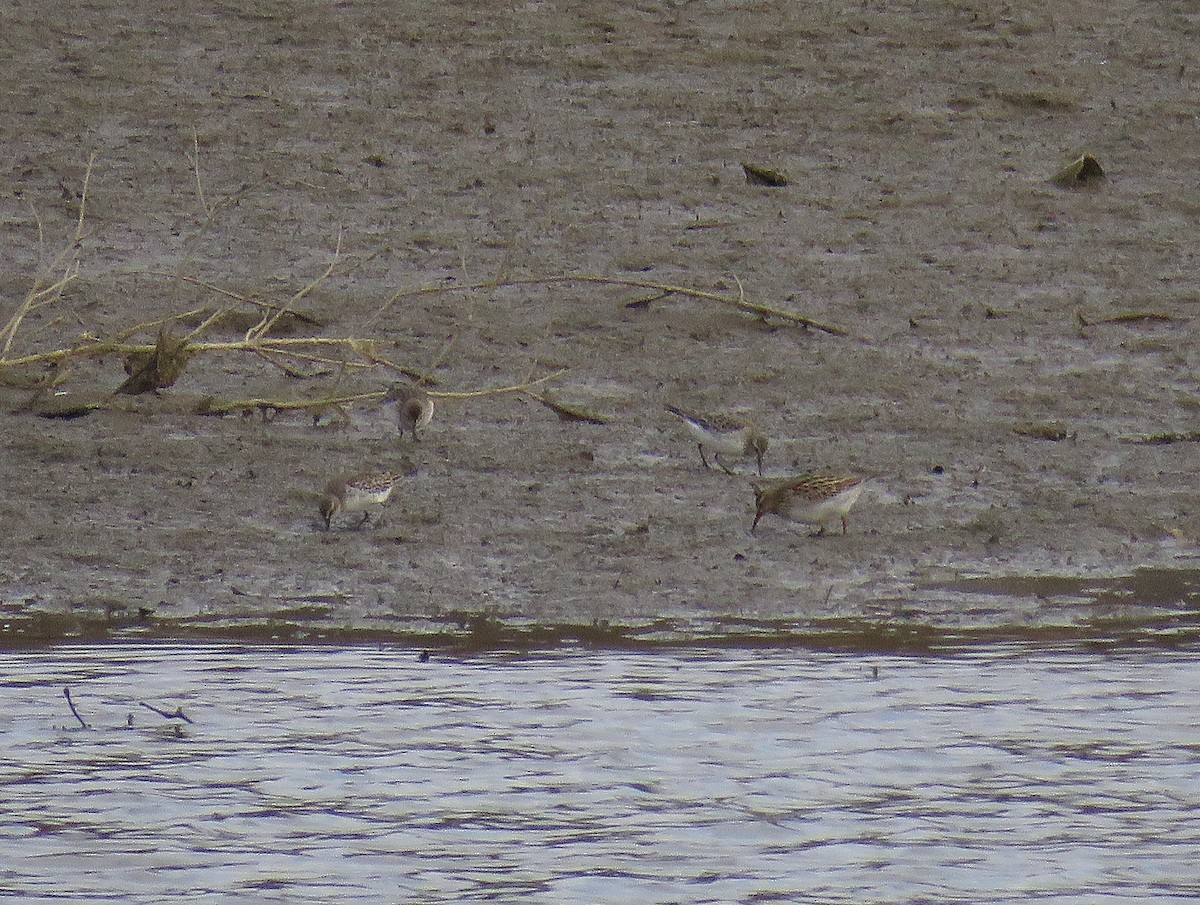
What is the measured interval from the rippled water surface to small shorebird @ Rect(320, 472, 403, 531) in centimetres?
126

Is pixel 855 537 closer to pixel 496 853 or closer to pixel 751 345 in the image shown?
pixel 751 345

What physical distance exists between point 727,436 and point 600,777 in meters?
3.36

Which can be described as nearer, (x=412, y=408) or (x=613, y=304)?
(x=412, y=408)

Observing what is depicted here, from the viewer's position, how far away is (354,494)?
28.1 ft

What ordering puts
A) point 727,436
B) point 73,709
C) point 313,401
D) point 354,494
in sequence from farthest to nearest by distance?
point 313,401, point 727,436, point 354,494, point 73,709

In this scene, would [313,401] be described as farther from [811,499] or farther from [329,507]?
[811,499]

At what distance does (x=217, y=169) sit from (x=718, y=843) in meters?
8.95

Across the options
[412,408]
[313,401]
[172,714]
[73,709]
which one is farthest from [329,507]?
[73,709]

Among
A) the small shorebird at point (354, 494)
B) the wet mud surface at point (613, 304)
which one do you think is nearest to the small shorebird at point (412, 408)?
the wet mud surface at point (613, 304)

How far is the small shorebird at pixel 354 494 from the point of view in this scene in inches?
336

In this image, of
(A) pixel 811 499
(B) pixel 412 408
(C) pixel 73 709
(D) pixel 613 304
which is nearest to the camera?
(C) pixel 73 709

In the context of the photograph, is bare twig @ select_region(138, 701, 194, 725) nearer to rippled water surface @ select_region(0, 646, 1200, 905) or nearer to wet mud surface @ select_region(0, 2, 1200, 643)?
rippled water surface @ select_region(0, 646, 1200, 905)

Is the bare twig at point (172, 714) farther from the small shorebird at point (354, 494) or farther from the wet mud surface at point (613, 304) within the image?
the small shorebird at point (354, 494)

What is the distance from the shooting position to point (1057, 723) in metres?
6.60
